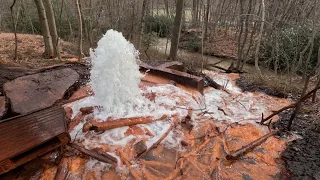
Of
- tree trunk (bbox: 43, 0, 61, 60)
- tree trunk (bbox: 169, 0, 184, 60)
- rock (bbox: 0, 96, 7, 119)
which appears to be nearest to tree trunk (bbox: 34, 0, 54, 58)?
tree trunk (bbox: 43, 0, 61, 60)

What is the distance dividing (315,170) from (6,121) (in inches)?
163

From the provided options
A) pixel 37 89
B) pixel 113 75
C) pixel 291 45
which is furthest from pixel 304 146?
pixel 291 45

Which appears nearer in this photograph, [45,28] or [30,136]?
[30,136]

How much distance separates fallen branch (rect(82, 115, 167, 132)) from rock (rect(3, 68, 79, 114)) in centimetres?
81

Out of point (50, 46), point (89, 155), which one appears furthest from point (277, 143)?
point (50, 46)

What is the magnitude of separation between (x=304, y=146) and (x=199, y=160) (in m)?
1.82

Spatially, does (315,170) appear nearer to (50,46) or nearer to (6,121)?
(6,121)

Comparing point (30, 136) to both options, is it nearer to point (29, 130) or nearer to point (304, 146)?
point (29, 130)

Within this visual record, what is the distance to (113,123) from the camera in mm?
3877

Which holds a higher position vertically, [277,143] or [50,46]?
[50,46]

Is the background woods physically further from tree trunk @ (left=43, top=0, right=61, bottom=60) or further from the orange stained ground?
the orange stained ground

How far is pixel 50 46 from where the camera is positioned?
7914 millimetres

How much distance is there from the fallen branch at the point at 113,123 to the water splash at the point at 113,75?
1.04 feet

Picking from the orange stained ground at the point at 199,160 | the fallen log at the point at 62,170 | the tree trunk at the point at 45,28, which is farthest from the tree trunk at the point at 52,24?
the fallen log at the point at 62,170
